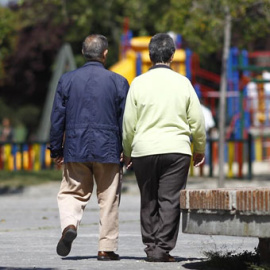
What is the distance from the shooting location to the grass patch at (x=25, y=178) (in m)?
21.6

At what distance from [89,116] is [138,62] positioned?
16.6 meters

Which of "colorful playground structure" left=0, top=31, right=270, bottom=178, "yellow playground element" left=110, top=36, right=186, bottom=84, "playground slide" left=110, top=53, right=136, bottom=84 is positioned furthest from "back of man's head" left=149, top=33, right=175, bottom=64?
"playground slide" left=110, top=53, right=136, bottom=84

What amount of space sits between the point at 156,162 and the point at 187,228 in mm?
790

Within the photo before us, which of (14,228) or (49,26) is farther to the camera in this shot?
(49,26)

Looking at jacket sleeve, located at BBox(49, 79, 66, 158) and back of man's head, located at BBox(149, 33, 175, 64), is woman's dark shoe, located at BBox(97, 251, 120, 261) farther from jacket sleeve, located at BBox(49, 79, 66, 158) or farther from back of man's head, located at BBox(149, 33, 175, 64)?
back of man's head, located at BBox(149, 33, 175, 64)

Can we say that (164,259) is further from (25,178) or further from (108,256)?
(25,178)

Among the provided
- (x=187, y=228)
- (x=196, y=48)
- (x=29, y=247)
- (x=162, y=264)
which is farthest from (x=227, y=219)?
(x=196, y=48)

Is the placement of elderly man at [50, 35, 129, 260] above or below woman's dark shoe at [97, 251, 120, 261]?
above

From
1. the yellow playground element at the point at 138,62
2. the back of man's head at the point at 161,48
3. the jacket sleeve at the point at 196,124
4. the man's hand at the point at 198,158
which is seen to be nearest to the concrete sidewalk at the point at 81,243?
the man's hand at the point at 198,158

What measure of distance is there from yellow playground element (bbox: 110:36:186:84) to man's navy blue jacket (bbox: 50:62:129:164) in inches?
643

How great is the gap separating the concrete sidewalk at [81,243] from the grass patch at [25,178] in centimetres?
436

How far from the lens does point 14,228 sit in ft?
40.4

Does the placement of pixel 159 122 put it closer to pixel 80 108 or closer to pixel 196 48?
pixel 80 108

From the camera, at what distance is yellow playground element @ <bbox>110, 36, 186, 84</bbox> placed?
25325 millimetres
